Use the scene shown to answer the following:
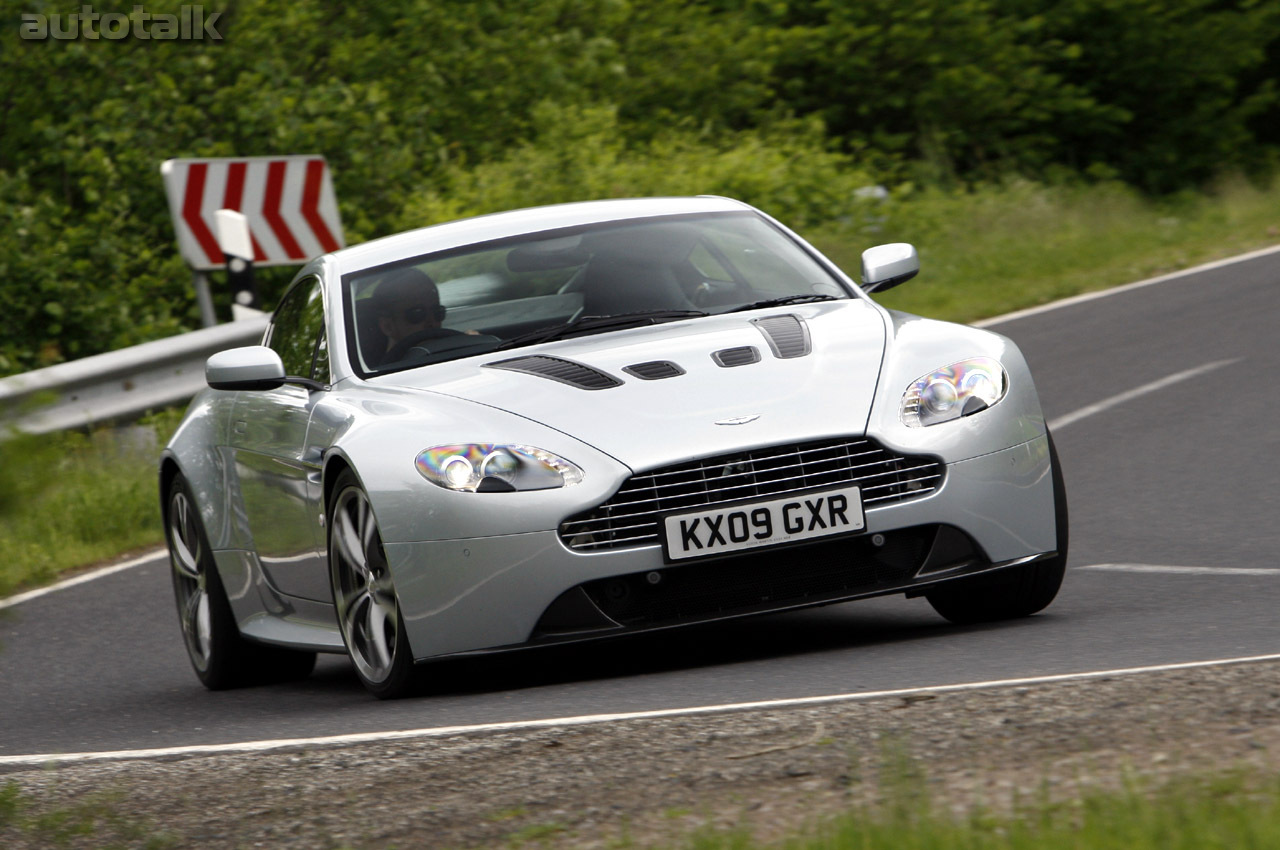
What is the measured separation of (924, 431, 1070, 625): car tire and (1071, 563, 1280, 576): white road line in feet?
2.90

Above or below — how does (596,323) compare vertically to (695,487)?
above

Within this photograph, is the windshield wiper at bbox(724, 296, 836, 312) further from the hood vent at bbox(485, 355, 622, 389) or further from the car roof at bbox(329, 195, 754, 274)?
the hood vent at bbox(485, 355, 622, 389)

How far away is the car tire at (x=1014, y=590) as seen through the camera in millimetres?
6227

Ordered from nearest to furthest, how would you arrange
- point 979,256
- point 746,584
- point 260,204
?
point 746,584, point 260,204, point 979,256

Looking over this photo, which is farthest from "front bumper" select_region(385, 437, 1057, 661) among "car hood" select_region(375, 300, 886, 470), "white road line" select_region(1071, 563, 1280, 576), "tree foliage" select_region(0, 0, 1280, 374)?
"tree foliage" select_region(0, 0, 1280, 374)

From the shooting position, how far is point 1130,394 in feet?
39.1

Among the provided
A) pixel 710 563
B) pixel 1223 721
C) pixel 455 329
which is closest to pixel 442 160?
pixel 455 329

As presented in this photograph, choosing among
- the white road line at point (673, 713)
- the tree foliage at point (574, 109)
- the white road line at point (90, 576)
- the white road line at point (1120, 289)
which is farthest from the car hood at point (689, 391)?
the tree foliage at point (574, 109)

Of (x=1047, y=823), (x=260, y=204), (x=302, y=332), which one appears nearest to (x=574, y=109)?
(x=260, y=204)

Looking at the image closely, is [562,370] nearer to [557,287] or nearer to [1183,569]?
[557,287]

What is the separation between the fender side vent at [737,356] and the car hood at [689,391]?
3 centimetres

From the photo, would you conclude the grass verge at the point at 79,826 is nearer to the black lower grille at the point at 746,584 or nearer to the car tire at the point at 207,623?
the black lower grille at the point at 746,584

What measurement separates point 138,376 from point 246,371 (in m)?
5.54

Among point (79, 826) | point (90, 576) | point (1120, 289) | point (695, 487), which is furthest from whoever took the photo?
point (1120, 289)
